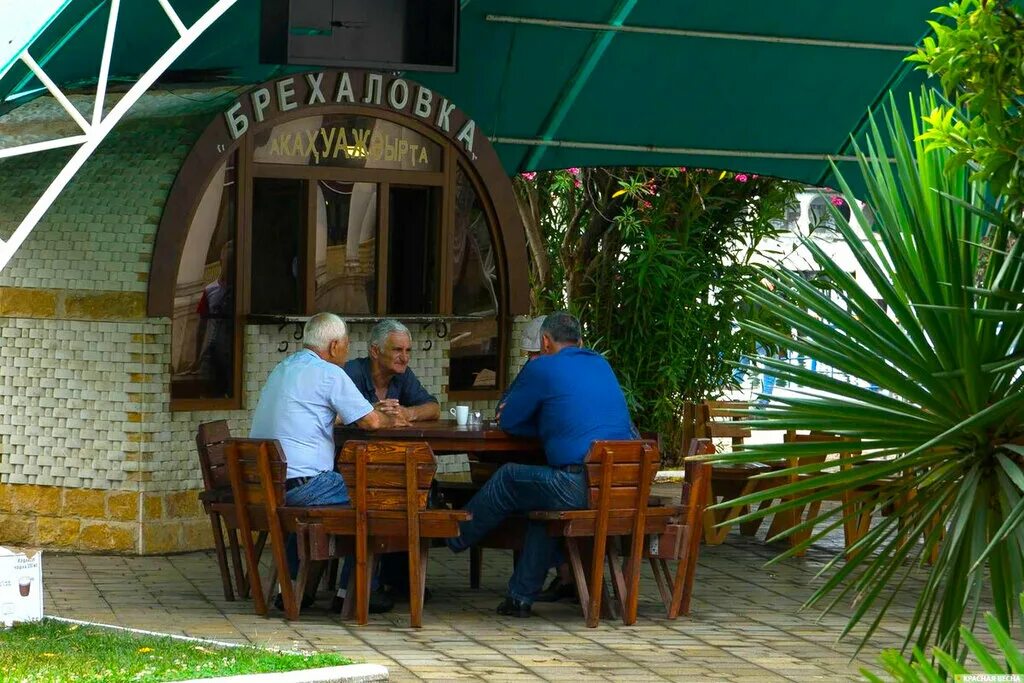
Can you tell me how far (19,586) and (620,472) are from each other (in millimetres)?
2573

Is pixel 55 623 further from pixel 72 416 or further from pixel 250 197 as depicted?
pixel 250 197

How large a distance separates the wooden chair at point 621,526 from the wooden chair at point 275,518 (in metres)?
0.92

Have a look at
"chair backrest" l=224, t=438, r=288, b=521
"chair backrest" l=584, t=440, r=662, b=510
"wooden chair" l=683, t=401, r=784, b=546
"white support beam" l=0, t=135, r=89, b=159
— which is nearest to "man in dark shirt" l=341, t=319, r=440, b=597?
"chair backrest" l=224, t=438, r=288, b=521

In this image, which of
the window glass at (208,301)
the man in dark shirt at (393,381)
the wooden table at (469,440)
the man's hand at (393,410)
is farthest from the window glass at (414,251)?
the wooden table at (469,440)

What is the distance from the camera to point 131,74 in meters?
10.5

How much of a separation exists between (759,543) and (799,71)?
3641mm

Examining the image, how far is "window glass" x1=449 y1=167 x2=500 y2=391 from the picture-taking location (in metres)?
11.6

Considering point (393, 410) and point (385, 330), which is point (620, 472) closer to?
point (393, 410)

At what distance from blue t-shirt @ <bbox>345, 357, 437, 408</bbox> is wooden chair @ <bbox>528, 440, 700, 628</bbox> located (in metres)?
1.29

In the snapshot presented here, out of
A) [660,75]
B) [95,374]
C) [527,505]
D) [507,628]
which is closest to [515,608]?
[507,628]

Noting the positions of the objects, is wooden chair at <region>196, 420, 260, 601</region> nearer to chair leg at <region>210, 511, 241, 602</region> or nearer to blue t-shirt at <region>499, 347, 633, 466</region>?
chair leg at <region>210, 511, 241, 602</region>

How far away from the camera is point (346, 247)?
1105 centimetres

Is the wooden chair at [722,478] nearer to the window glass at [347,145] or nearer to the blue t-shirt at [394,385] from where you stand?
the blue t-shirt at [394,385]

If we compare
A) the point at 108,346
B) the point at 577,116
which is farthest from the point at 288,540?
the point at 577,116
